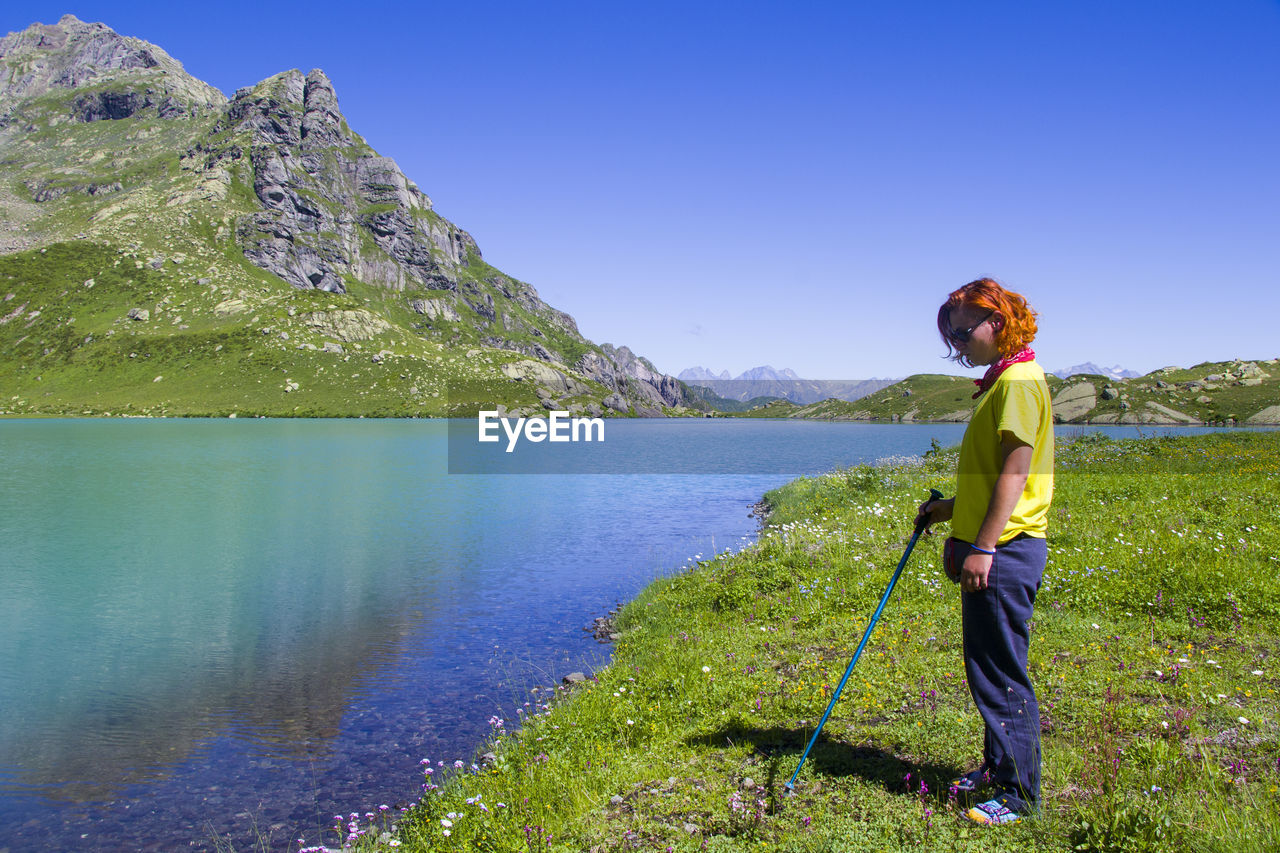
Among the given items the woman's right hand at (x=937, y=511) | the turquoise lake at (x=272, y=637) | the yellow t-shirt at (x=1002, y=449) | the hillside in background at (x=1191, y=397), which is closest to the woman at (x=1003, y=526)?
the yellow t-shirt at (x=1002, y=449)

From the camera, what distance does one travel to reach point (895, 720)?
8.02 metres

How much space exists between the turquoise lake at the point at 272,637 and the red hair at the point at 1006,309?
9.67 meters

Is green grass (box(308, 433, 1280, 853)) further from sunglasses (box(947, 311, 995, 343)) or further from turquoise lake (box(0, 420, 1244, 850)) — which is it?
sunglasses (box(947, 311, 995, 343))

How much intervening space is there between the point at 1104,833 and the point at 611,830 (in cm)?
420

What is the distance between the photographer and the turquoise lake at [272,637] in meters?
9.75

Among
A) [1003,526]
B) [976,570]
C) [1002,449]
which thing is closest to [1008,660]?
[976,570]

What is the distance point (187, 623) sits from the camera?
17.5 m

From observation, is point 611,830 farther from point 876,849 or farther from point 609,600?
point 609,600

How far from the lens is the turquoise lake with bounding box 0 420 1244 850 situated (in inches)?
384

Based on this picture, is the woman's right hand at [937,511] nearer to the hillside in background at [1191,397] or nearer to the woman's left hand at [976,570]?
the woman's left hand at [976,570]

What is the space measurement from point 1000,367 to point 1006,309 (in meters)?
0.50

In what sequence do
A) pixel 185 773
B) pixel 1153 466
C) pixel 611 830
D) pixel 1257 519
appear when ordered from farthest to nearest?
pixel 1153 466
pixel 1257 519
pixel 185 773
pixel 611 830

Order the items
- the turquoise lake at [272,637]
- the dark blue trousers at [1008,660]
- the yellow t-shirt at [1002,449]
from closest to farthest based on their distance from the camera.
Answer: the yellow t-shirt at [1002,449] < the dark blue trousers at [1008,660] < the turquoise lake at [272,637]

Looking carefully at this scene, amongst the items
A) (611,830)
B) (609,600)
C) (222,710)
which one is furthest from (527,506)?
(611,830)
